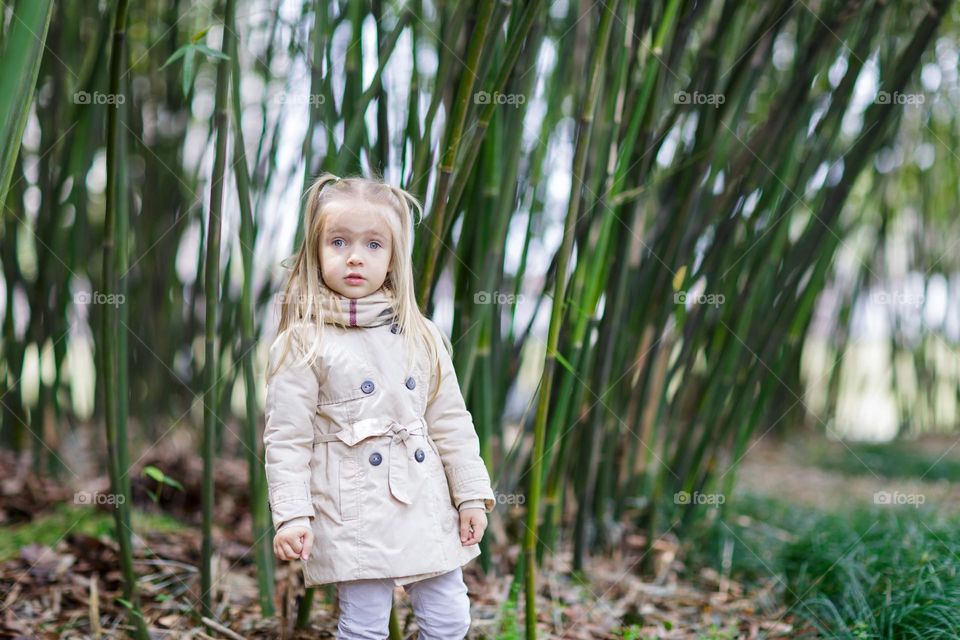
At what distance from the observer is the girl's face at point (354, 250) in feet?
3.26

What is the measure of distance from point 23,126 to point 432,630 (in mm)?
726

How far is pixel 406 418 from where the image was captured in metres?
1.01

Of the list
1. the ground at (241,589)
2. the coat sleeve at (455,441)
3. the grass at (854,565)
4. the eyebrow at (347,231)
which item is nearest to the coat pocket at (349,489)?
the coat sleeve at (455,441)

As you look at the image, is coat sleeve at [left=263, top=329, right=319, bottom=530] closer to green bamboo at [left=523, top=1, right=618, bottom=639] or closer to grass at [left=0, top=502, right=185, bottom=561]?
green bamboo at [left=523, top=1, right=618, bottom=639]

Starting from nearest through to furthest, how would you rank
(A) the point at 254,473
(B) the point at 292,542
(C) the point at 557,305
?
(B) the point at 292,542, (C) the point at 557,305, (A) the point at 254,473

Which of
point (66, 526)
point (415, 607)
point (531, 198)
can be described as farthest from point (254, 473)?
point (531, 198)

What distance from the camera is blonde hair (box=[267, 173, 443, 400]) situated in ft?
3.29

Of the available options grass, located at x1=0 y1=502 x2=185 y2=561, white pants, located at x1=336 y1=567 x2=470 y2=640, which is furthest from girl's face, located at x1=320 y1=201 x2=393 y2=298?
grass, located at x1=0 y1=502 x2=185 y2=561

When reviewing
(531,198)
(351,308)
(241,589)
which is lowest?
(241,589)

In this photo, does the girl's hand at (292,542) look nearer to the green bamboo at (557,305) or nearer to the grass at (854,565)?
the green bamboo at (557,305)

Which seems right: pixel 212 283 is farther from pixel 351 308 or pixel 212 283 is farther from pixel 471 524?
pixel 471 524

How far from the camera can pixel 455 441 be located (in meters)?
1.05

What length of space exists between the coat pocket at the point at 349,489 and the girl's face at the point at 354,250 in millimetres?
198

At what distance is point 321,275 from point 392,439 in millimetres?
216
